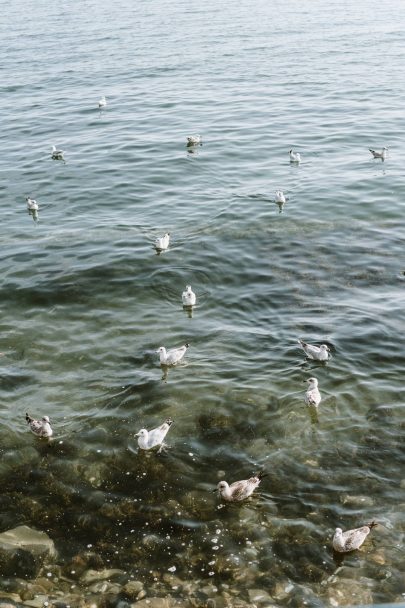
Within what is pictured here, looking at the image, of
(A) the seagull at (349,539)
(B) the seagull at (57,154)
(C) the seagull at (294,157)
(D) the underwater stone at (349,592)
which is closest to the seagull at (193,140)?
(C) the seagull at (294,157)

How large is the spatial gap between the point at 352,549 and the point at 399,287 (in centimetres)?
1137

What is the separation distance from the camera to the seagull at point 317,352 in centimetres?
1727

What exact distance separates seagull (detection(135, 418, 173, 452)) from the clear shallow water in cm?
32

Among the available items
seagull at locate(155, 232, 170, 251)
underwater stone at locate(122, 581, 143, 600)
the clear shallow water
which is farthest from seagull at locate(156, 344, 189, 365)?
seagull at locate(155, 232, 170, 251)

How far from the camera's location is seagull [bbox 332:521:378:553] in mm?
11695

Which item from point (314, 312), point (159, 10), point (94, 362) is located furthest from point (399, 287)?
point (159, 10)

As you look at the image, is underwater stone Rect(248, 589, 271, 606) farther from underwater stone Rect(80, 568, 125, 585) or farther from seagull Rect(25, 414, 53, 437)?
seagull Rect(25, 414, 53, 437)

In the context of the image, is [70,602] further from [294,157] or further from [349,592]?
[294,157]

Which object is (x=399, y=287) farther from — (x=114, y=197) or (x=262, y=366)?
(x=114, y=197)

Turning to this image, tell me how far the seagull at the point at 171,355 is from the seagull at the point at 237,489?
501cm

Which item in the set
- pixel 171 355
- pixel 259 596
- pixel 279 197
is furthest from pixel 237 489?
pixel 279 197

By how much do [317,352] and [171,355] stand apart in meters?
3.95

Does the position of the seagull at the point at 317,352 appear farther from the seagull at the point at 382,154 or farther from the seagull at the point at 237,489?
the seagull at the point at 382,154

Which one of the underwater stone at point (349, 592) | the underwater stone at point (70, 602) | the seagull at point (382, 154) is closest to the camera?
the underwater stone at point (70, 602)
